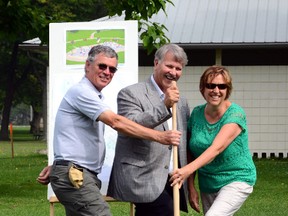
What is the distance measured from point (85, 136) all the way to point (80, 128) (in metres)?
0.06

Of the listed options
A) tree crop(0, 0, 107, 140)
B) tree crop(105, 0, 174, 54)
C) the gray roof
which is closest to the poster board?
tree crop(105, 0, 174, 54)

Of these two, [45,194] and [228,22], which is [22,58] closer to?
[228,22]

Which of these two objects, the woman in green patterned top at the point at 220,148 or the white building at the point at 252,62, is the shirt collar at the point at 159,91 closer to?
the woman in green patterned top at the point at 220,148

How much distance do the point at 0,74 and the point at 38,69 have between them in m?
3.40

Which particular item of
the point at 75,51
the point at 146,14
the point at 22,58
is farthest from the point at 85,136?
the point at 22,58

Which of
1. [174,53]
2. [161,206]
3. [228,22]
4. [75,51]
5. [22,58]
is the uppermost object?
[22,58]

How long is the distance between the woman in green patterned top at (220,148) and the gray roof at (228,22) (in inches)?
834

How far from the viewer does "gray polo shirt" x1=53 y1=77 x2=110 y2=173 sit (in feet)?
22.9

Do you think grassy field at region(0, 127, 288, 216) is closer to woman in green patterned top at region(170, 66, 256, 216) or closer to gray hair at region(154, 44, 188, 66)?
woman in green patterned top at region(170, 66, 256, 216)

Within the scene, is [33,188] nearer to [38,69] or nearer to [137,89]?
[137,89]

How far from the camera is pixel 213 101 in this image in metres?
7.22

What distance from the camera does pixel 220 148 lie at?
712 cm

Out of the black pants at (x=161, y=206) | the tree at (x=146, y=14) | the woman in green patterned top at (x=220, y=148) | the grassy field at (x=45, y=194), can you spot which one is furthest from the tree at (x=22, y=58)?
the woman in green patterned top at (x=220, y=148)

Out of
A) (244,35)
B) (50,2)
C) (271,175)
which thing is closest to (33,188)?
(271,175)
